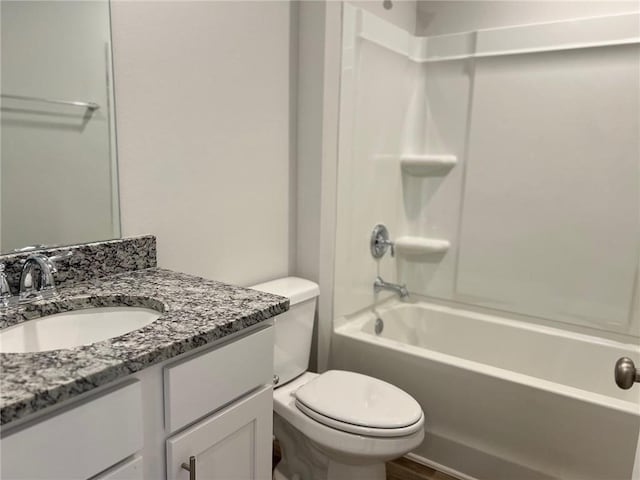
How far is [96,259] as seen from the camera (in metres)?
1.33

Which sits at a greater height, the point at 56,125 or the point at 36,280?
the point at 56,125

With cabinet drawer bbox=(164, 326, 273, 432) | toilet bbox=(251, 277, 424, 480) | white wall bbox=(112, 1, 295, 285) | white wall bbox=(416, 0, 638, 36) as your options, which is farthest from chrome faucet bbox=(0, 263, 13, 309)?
white wall bbox=(416, 0, 638, 36)

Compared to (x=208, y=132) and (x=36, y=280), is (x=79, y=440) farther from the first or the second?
(x=208, y=132)

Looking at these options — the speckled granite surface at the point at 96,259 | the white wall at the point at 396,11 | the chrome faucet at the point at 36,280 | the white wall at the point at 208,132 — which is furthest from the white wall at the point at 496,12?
the chrome faucet at the point at 36,280

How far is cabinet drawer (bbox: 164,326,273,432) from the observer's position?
0.97 metres

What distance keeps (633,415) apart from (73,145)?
185 centimetres

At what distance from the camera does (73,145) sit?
4.31ft

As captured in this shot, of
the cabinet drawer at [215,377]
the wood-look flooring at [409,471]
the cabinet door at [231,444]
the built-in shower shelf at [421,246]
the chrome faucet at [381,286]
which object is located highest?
the built-in shower shelf at [421,246]

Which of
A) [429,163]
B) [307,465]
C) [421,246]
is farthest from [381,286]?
[307,465]

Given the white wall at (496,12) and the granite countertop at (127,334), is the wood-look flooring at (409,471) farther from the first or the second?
the white wall at (496,12)

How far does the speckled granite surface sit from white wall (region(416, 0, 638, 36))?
1.83m

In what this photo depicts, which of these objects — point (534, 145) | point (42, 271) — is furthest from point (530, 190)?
point (42, 271)

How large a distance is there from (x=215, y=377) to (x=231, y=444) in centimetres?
20

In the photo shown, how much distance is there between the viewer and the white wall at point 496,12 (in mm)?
2049
